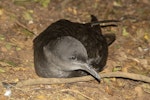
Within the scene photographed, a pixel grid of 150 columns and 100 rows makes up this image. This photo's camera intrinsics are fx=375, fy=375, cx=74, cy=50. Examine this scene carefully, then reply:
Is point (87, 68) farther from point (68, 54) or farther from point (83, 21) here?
point (83, 21)

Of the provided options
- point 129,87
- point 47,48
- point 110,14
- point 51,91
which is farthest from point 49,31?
point 110,14

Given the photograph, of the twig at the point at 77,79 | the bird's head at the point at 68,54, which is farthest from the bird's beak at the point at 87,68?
the twig at the point at 77,79

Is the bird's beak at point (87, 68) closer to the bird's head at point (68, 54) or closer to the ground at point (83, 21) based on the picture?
the bird's head at point (68, 54)

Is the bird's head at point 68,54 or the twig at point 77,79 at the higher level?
the bird's head at point 68,54

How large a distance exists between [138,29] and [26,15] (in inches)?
103

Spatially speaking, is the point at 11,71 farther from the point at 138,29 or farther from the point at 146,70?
the point at 138,29

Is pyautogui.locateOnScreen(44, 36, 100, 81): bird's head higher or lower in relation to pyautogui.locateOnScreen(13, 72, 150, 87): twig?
higher

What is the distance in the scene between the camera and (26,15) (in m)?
8.33

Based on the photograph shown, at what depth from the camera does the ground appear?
6.70 metres

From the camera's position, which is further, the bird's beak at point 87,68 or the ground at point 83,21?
the ground at point 83,21

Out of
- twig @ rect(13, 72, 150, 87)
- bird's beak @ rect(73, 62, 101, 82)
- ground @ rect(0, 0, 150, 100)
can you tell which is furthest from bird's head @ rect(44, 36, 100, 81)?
ground @ rect(0, 0, 150, 100)

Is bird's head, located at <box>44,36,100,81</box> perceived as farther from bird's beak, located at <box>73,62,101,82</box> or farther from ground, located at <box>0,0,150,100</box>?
ground, located at <box>0,0,150,100</box>

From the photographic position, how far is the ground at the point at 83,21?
264 inches

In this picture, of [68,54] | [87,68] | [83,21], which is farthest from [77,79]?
[83,21]
